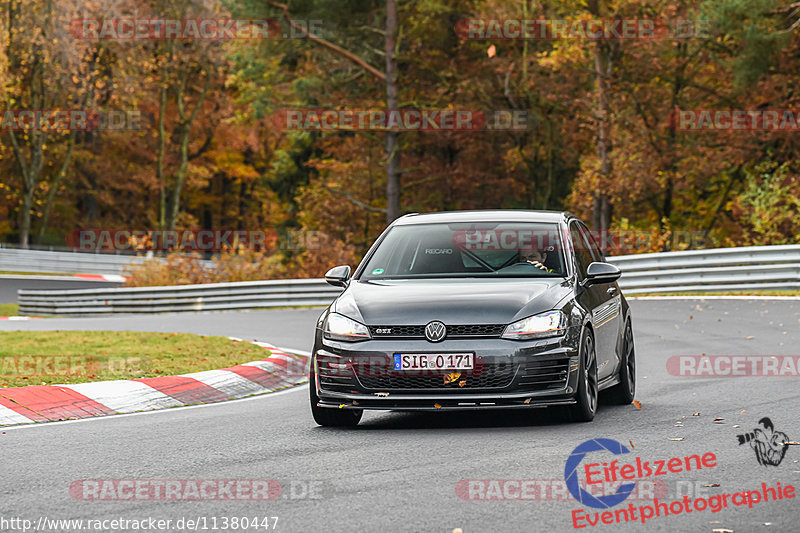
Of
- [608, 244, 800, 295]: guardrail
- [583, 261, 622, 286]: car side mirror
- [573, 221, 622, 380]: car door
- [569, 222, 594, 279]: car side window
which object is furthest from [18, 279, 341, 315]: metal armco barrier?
[583, 261, 622, 286]: car side mirror

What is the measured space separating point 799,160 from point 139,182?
4161 centimetres

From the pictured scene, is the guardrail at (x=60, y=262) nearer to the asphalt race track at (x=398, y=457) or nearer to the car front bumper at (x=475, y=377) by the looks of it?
the asphalt race track at (x=398, y=457)

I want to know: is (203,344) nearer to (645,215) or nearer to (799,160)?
(799,160)

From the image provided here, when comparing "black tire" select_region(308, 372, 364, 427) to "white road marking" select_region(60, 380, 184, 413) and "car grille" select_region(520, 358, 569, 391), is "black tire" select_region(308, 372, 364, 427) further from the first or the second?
"white road marking" select_region(60, 380, 184, 413)

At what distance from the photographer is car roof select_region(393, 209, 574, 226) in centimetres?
1038

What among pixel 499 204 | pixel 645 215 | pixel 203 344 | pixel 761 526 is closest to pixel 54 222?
pixel 499 204

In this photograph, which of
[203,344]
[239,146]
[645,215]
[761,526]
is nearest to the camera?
[761,526]

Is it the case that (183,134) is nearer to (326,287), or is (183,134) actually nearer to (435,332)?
(326,287)

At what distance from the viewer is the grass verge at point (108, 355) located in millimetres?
12427

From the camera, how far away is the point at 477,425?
9.24 m

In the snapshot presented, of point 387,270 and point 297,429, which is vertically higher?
point 387,270

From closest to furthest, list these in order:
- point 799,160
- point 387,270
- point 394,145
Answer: point 387,270, point 799,160, point 394,145

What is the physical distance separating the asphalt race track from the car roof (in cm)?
166

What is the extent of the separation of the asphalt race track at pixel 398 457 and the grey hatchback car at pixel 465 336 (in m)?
0.26
